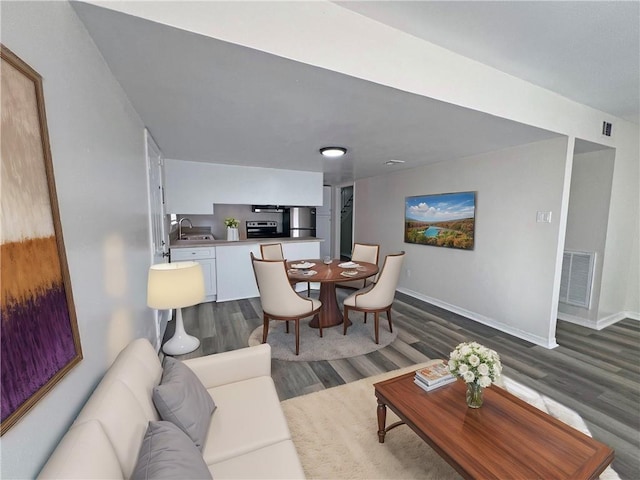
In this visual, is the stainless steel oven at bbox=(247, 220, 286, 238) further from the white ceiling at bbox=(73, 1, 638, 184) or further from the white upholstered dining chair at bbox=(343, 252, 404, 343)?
the white upholstered dining chair at bbox=(343, 252, 404, 343)

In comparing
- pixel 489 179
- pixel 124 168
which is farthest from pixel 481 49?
pixel 124 168

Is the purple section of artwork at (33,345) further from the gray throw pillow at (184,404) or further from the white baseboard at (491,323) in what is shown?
the white baseboard at (491,323)

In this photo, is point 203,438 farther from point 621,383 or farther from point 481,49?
point 621,383

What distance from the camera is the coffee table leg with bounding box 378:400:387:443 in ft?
5.46

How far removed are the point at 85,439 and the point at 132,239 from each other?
147 cm

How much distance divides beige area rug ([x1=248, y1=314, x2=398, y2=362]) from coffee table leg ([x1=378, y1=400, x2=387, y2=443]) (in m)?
1.05

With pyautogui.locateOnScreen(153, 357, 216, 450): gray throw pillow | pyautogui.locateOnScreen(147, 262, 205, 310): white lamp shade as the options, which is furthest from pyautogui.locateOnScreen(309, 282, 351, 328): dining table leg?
pyautogui.locateOnScreen(153, 357, 216, 450): gray throw pillow

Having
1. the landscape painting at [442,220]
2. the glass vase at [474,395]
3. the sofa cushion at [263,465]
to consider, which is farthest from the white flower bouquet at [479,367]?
the landscape painting at [442,220]

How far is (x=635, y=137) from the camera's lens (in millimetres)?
3451

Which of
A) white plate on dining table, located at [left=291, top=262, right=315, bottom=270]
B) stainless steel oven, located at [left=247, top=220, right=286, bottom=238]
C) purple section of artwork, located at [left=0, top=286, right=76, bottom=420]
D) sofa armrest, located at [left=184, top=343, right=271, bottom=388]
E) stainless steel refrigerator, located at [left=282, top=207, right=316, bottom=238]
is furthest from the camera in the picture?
stainless steel refrigerator, located at [left=282, top=207, right=316, bottom=238]

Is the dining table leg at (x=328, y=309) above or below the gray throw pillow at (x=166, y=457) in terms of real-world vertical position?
below

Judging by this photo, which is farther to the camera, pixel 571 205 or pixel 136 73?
pixel 571 205

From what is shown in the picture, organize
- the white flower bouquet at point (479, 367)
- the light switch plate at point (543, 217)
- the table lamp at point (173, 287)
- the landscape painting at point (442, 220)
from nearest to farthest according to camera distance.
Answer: the white flower bouquet at point (479, 367) < the table lamp at point (173, 287) < the light switch plate at point (543, 217) < the landscape painting at point (442, 220)

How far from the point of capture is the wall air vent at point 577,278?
3585 millimetres
